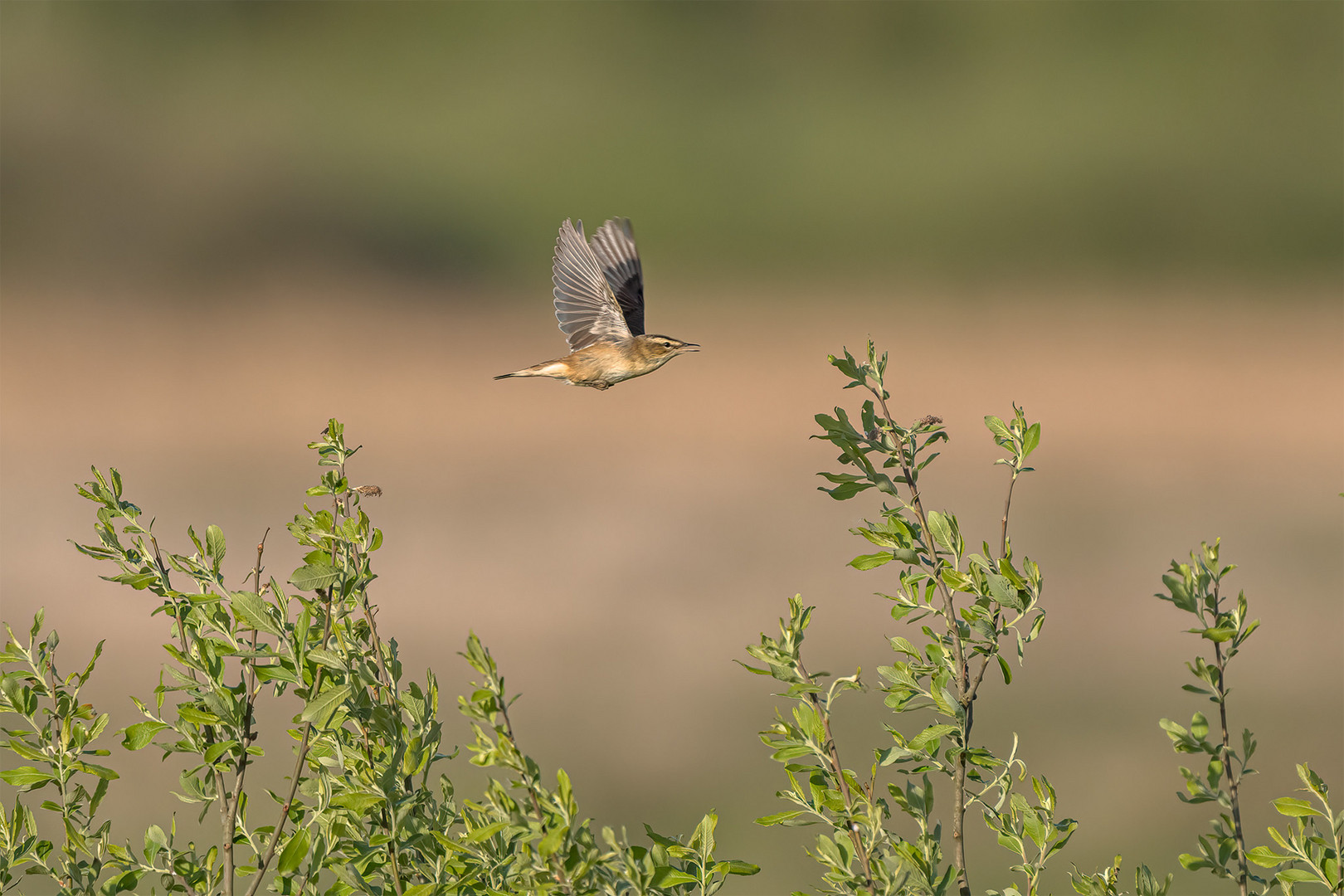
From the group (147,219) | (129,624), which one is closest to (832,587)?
(129,624)

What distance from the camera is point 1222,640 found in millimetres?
1478

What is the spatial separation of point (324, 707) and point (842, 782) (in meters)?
0.65

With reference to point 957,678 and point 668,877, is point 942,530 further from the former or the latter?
point 668,877

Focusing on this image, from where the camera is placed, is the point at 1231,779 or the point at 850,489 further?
the point at 850,489

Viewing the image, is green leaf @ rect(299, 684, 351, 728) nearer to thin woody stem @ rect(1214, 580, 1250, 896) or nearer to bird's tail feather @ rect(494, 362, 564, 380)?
thin woody stem @ rect(1214, 580, 1250, 896)

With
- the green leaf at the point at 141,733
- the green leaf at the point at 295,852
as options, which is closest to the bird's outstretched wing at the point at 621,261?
the green leaf at the point at 141,733

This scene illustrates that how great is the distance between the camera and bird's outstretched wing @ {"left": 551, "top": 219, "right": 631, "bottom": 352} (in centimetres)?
352

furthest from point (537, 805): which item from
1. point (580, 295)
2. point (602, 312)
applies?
point (580, 295)

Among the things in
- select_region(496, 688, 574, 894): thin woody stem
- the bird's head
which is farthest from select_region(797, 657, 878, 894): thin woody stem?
the bird's head

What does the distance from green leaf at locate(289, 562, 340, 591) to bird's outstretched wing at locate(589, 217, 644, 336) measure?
2.26m

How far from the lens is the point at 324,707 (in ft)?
4.71

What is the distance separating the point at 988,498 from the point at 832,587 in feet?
10.3

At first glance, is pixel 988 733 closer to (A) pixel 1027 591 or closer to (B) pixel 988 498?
(B) pixel 988 498

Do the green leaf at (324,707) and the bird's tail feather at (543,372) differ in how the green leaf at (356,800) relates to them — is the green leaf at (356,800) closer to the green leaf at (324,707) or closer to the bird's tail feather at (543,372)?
the green leaf at (324,707)
